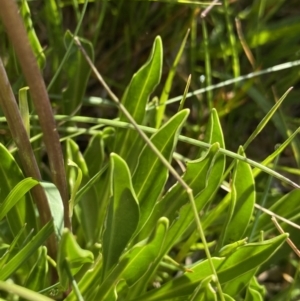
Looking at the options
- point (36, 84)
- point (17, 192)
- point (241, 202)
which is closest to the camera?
point (36, 84)

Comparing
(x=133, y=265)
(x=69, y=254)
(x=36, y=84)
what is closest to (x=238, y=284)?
(x=133, y=265)

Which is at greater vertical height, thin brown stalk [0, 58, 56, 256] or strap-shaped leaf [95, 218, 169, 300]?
thin brown stalk [0, 58, 56, 256]

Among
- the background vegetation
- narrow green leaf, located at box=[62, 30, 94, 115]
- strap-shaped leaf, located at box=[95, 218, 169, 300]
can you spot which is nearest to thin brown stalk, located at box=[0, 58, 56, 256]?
the background vegetation

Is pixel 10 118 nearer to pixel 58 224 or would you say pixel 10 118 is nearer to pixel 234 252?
pixel 58 224

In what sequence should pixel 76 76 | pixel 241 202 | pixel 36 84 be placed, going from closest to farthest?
pixel 36 84 < pixel 241 202 < pixel 76 76

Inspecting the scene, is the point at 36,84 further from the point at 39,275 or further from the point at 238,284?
the point at 238,284

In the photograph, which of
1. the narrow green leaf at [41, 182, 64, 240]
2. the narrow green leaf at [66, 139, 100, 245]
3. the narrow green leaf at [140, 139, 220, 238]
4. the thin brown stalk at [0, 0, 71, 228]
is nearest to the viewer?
the thin brown stalk at [0, 0, 71, 228]

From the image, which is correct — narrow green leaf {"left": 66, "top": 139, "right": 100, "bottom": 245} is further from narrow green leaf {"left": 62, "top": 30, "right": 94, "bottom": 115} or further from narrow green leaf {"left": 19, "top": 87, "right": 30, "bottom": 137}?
narrow green leaf {"left": 19, "top": 87, "right": 30, "bottom": 137}

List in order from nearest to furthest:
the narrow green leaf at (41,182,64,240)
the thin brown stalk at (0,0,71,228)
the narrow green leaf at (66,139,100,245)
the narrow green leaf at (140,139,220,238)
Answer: the thin brown stalk at (0,0,71,228)
the narrow green leaf at (41,182,64,240)
the narrow green leaf at (140,139,220,238)
the narrow green leaf at (66,139,100,245)
